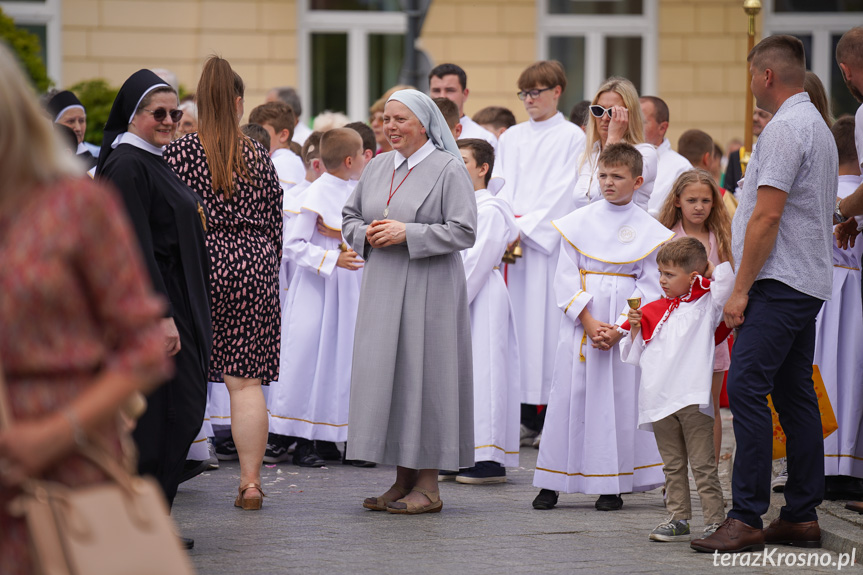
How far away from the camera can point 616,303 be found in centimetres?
629

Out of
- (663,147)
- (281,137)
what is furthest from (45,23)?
(663,147)

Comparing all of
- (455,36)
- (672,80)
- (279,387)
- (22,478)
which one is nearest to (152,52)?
(455,36)

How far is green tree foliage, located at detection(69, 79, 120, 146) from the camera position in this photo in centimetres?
1284

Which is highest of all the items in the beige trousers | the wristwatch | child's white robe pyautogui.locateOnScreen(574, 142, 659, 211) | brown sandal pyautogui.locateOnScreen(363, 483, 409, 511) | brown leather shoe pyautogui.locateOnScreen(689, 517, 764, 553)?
child's white robe pyautogui.locateOnScreen(574, 142, 659, 211)

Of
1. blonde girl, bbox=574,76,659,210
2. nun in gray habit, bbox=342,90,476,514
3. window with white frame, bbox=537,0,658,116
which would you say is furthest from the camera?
window with white frame, bbox=537,0,658,116

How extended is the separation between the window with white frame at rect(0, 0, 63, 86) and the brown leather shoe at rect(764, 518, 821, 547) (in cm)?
1235

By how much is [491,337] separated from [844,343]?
198 centimetres

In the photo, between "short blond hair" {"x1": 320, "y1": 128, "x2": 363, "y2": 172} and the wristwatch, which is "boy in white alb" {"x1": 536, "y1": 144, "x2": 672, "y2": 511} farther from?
"short blond hair" {"x1": 320, "y1": 128, "x2": 363, "y2": 172}

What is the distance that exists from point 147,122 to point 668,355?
2.45m

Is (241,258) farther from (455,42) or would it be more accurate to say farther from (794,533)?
(455,42)

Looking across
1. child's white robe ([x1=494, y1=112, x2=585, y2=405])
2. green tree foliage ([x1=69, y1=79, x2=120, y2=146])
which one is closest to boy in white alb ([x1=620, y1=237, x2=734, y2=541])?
child's white robe ([x1=494, y1=112, x2=585, y2=405])

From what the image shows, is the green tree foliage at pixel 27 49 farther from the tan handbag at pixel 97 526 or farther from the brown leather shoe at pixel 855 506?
the tan handbag at pixel 97 526

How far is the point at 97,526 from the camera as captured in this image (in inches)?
95.0

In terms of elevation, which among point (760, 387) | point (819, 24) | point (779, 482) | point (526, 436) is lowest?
point (526, 436)
